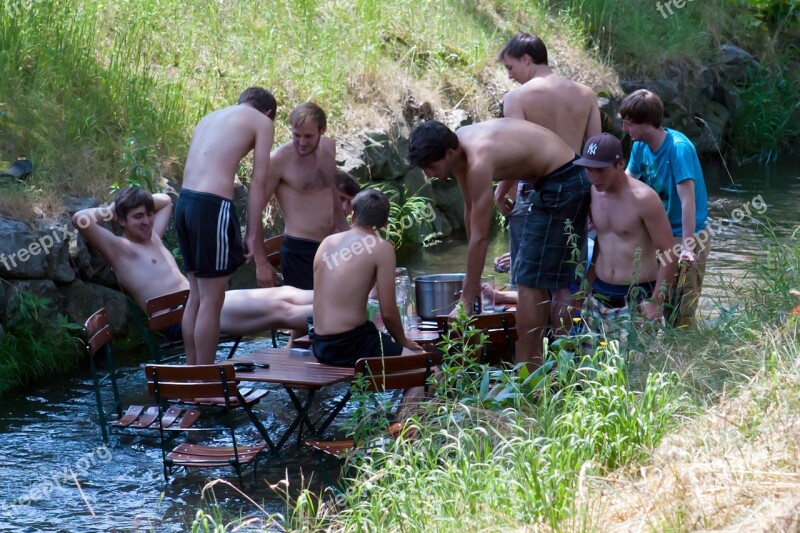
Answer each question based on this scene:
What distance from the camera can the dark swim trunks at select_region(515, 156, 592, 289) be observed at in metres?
6.30

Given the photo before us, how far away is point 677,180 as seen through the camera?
619cm

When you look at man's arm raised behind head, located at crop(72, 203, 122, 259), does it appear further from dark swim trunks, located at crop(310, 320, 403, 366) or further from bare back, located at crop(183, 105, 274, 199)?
dark swim trunks, located at crop(310, 320, 403, 366)

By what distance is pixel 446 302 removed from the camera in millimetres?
6078

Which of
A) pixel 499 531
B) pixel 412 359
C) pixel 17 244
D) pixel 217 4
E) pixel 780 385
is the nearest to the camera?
pixel 499 531

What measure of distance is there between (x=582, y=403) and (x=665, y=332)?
3.80ft

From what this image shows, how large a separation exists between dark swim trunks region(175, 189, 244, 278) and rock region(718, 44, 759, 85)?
12.4 metres

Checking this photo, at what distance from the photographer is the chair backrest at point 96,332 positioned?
581cm

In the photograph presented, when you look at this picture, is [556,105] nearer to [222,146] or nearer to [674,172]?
[674,172]

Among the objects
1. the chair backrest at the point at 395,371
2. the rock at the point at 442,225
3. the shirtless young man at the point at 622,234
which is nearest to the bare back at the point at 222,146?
the chair backrest at the point at 395,371

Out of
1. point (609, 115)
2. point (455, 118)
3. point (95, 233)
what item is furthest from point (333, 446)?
point (609, 115)

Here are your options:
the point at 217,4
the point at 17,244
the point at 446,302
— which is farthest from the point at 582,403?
the point at 217,4

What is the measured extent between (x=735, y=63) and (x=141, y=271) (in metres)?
12.9

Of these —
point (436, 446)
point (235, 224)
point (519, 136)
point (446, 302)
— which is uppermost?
point (519, 136)

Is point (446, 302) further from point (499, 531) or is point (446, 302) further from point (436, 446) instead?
point (499, 531)
